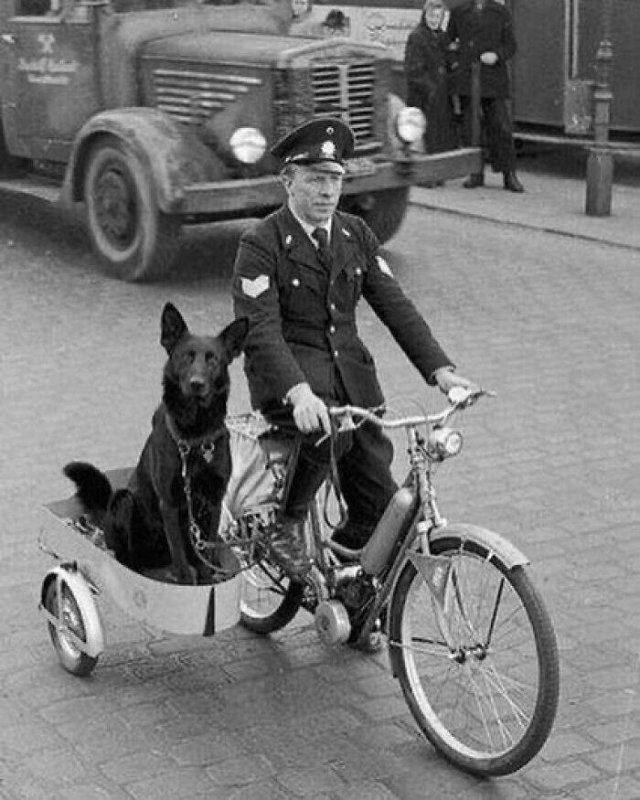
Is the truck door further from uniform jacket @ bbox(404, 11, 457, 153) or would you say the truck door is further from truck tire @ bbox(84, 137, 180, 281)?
uniform jacket @ bbox(404, 11, 457, 153)

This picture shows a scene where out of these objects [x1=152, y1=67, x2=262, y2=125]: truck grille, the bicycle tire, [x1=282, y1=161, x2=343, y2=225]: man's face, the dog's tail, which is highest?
[x1=282, y1=161, x2=343, y2=225]: man's face

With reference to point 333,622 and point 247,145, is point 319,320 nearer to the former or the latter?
point 333,622

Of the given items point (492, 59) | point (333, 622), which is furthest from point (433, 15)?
point (333, 622)

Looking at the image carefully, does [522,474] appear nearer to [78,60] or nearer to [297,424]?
[297,424]

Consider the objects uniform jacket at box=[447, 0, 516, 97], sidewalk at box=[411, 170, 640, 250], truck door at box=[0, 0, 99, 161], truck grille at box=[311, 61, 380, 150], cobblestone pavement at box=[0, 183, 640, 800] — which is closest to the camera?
cobblestone pavement at box=[0, 183, 640, 800]

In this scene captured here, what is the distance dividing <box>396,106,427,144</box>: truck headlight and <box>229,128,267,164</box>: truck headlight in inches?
47.8

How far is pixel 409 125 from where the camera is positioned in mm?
11758

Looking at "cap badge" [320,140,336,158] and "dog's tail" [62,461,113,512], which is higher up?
"cap badge" [320,140,336,158]

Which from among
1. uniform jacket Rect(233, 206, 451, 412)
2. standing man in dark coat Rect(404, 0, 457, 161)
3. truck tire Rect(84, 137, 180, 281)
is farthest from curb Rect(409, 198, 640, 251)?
uniform jacket Rect(233, 206, 451, 412)

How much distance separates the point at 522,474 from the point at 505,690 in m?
2.89

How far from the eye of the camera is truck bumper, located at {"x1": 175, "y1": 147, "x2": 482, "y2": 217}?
10820 mm

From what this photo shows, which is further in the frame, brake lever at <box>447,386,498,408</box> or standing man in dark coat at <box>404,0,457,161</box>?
standing man in dark coat at <box>404,0,457,161</box>

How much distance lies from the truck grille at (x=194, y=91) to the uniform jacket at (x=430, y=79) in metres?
4.07

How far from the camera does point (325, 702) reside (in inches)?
197
